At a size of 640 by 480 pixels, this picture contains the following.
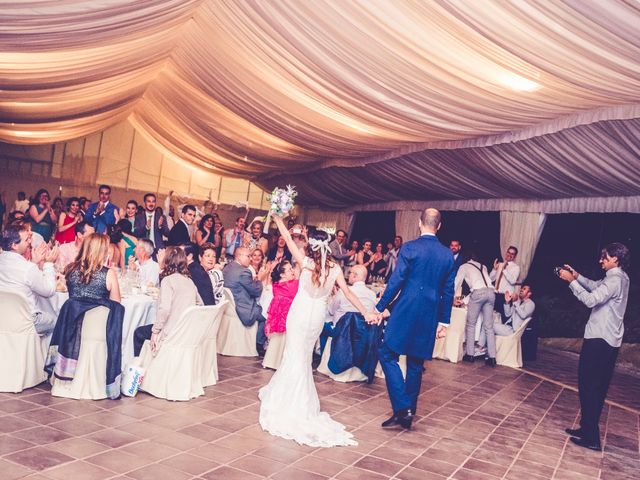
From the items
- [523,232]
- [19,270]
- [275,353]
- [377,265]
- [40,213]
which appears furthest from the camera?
[377,265]

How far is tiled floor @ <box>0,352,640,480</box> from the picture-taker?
3414mm

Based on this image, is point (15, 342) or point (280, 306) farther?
point (280, 306)

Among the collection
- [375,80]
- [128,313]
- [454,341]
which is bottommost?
[454,341]

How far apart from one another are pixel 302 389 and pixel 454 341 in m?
4.06

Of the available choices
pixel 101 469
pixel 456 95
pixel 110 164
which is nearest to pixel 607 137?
pixel 456 95

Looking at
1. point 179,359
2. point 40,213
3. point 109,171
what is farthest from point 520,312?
point 109,171

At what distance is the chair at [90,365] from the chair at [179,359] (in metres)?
0.41

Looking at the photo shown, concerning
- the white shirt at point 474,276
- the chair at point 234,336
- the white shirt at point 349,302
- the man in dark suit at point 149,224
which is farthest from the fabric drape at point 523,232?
the man in dark suit at point 149,224

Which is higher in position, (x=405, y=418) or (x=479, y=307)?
(x=479, y=307)

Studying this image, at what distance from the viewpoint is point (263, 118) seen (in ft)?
28.4

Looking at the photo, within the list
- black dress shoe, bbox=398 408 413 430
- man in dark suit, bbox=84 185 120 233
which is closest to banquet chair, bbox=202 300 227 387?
black dress shoe, bbox=398 408 413 430

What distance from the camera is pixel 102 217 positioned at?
8.40 m

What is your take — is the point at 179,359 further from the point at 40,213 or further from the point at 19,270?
the point at 40,213

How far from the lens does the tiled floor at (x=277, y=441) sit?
3.41m
